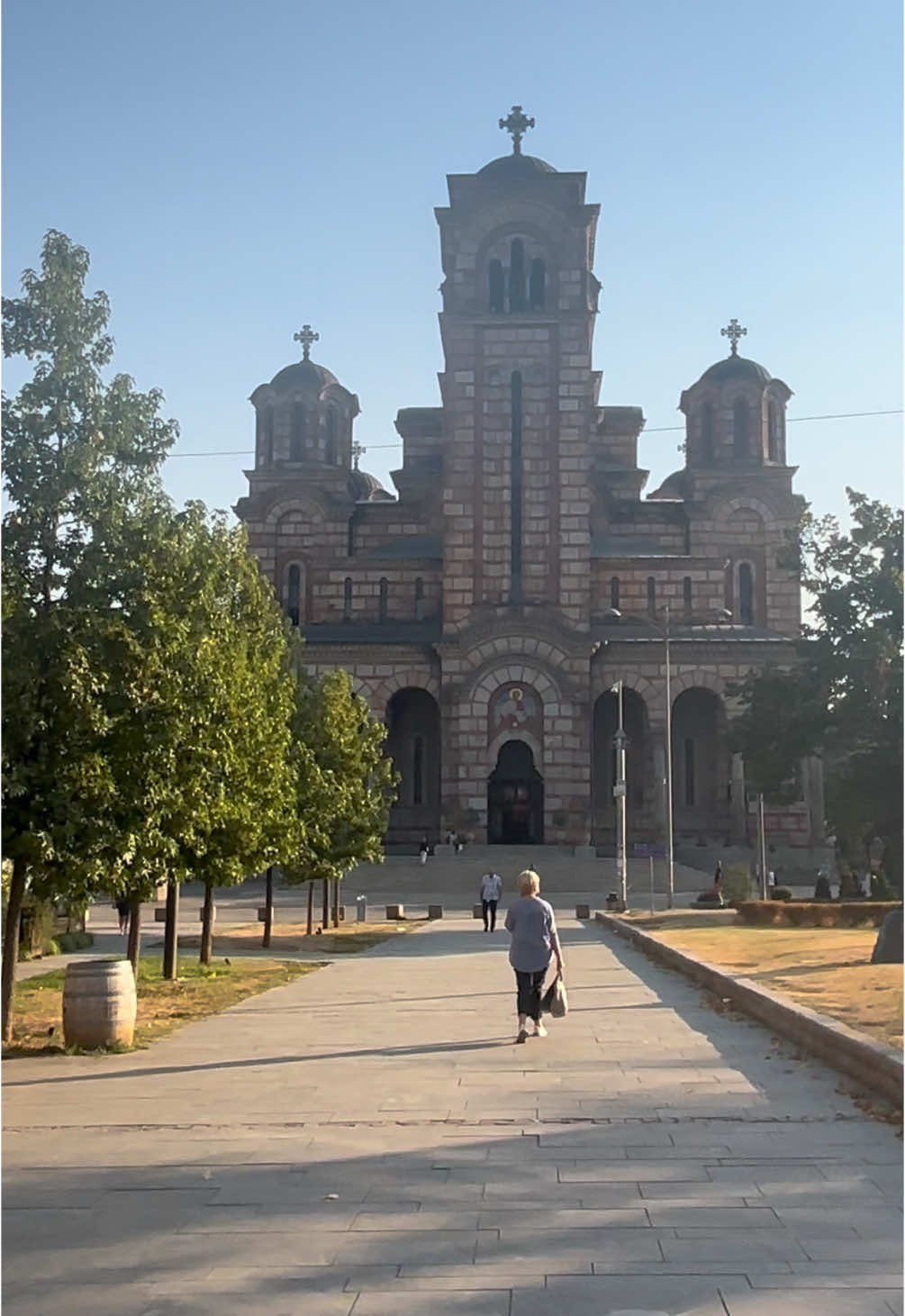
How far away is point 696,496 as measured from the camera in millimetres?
63094

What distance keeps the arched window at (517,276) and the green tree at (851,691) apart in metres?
24.7

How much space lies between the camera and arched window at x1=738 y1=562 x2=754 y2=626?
62594 mm

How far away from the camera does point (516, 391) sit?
6056 cm

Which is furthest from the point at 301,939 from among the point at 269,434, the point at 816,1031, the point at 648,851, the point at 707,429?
the point at 707,429

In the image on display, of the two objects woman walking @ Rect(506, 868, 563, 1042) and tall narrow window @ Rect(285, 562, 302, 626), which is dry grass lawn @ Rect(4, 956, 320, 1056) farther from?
tall narrow window @ Rect(285, 562, 302, 626)

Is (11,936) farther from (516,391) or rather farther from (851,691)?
(516,391)

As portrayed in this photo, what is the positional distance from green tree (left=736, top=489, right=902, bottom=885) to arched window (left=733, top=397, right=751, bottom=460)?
2228cm

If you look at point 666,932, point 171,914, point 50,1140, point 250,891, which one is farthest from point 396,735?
point 50,1140

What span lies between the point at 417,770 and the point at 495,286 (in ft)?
70.2

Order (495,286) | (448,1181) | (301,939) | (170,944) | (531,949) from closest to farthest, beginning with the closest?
1. (448,1181)
2. (531,949)
3. (170,944)
4. (301,939)
5. (495,286)

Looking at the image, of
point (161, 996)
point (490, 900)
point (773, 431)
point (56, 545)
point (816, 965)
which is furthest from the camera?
point (773, 431)

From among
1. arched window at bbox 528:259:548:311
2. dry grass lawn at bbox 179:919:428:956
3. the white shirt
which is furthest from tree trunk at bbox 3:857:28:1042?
arched window at bbox 528:259:548:311

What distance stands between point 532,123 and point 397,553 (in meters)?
20.2

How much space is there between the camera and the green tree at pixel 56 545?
546 inches
